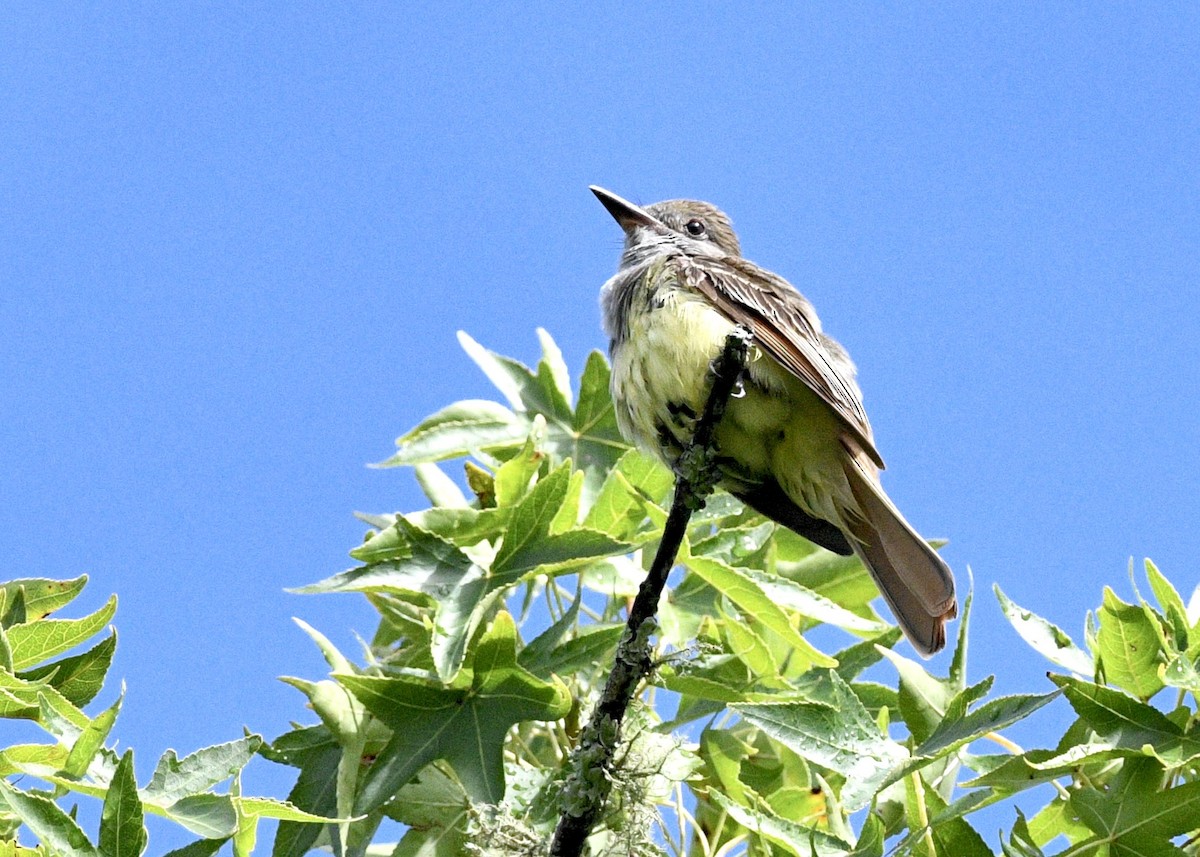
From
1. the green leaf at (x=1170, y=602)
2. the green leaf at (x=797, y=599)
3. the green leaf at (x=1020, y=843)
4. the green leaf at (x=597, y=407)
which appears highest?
the green leaf at (x=597, y=407)

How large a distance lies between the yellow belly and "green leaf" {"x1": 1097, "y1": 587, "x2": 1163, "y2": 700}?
4.65ft

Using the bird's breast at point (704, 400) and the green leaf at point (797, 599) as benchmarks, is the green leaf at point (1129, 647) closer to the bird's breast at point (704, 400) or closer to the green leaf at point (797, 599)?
the green leaf at point (797, 599)

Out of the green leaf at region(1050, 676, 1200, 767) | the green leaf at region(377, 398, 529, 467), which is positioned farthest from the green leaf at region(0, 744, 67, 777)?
the green leaf at region(1050, 676, 1200, 767)

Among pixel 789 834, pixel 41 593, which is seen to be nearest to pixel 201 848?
pixel 41 593

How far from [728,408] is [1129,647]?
1682 millimetres

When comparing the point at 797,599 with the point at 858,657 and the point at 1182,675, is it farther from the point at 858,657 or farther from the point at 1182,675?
the point at 1182,675

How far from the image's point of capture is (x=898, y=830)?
331cm

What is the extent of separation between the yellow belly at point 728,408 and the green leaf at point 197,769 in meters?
1.78

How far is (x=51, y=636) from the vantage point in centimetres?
332

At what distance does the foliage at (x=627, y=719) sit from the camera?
114 inches

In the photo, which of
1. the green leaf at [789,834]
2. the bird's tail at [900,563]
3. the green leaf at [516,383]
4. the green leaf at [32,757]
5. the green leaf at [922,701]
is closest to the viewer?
the green leaf at [789,834]

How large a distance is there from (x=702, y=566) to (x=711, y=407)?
0.44m

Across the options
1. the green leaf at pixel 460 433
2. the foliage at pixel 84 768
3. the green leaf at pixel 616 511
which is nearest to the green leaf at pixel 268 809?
the foliage at pixel 84 768

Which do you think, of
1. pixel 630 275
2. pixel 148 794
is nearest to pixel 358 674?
pixel 148 794
